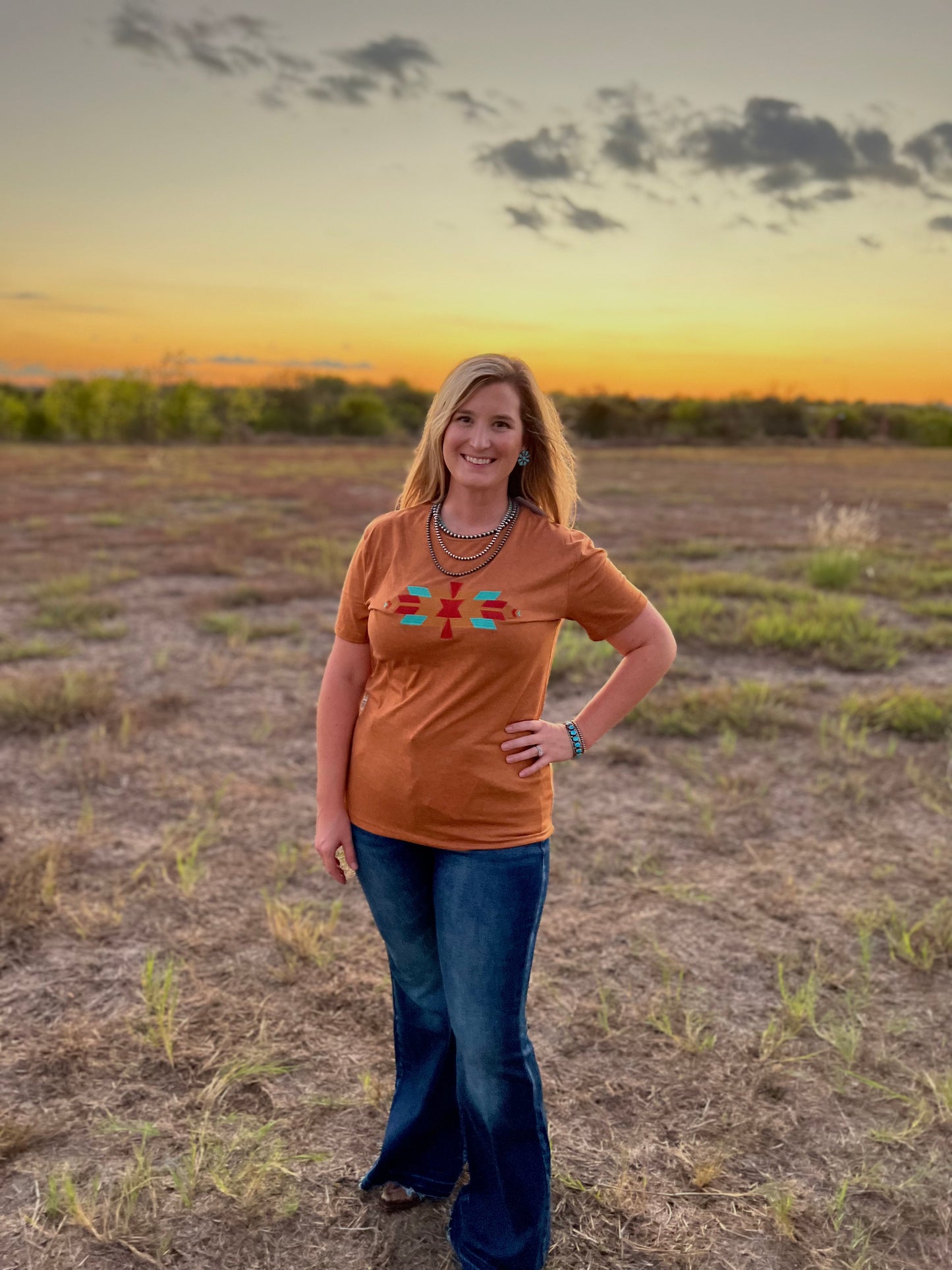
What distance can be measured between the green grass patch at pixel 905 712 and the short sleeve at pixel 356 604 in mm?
5094

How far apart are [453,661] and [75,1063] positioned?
7.01 feet

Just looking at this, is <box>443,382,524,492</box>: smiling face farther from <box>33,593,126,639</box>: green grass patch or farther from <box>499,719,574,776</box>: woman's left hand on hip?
<box>33,593,126,639</box>: green grass patch

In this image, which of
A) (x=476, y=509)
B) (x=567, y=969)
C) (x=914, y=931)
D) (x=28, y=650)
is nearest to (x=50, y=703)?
(x=28, y=650)

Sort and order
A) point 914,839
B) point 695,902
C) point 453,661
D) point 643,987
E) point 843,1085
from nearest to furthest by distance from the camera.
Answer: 1. point 453,661
2. point 843,1085
3. point 643,987
4. point 695,902
5. point 914,839

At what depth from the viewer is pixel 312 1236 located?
2.41 metres

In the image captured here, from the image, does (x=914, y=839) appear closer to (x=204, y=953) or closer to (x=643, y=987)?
(x=643, y=987)

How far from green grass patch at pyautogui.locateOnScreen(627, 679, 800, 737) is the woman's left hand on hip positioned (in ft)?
14.5

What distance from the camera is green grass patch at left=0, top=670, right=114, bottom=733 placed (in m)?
6.21

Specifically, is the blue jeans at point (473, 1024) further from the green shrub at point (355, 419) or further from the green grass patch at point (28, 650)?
the green shrub at point (355, 419)

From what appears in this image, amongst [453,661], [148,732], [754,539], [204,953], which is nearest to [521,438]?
[453,661]

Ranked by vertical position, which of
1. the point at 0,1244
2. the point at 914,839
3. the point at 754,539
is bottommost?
the point at 0,1244

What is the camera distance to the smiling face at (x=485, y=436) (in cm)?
200

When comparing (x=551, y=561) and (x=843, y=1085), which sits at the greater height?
(x=551, y=561)

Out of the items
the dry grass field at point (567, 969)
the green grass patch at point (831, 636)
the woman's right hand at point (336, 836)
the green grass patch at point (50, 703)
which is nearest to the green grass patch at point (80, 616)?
the dry grass field at point (567, 969)
